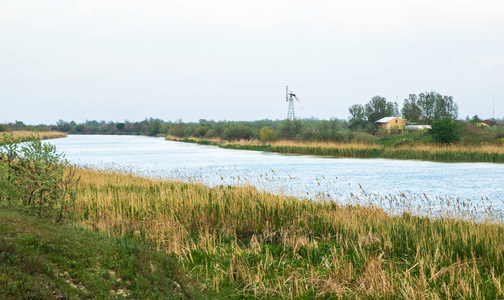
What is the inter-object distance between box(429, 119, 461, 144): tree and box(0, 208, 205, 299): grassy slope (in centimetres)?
4334

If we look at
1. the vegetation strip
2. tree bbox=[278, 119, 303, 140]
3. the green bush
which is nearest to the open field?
tree bbox=[278, 119, 303, 140]

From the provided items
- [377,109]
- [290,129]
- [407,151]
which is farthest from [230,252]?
[377,109]

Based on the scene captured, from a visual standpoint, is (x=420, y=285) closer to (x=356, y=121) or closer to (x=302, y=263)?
A: (x=302, y=263)

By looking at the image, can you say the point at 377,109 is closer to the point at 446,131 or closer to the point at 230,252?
the point at 446,131

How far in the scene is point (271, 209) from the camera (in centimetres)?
1148

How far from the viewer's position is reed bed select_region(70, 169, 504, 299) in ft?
20.9

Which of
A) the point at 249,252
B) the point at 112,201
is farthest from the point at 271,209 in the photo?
the point at 112,201

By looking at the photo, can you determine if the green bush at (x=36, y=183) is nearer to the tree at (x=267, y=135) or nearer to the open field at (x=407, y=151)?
the open field at (x=407, y=151)

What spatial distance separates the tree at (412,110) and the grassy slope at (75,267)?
9077cm

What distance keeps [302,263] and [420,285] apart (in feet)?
7.29

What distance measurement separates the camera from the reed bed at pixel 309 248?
6.37m

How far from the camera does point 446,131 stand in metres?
43.9

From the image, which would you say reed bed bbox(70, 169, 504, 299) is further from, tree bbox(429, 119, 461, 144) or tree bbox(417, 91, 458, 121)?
tree bbox(417, 91, 458, 121)

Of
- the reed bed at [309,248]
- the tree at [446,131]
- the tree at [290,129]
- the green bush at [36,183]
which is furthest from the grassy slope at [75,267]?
the tree at [290,129]
